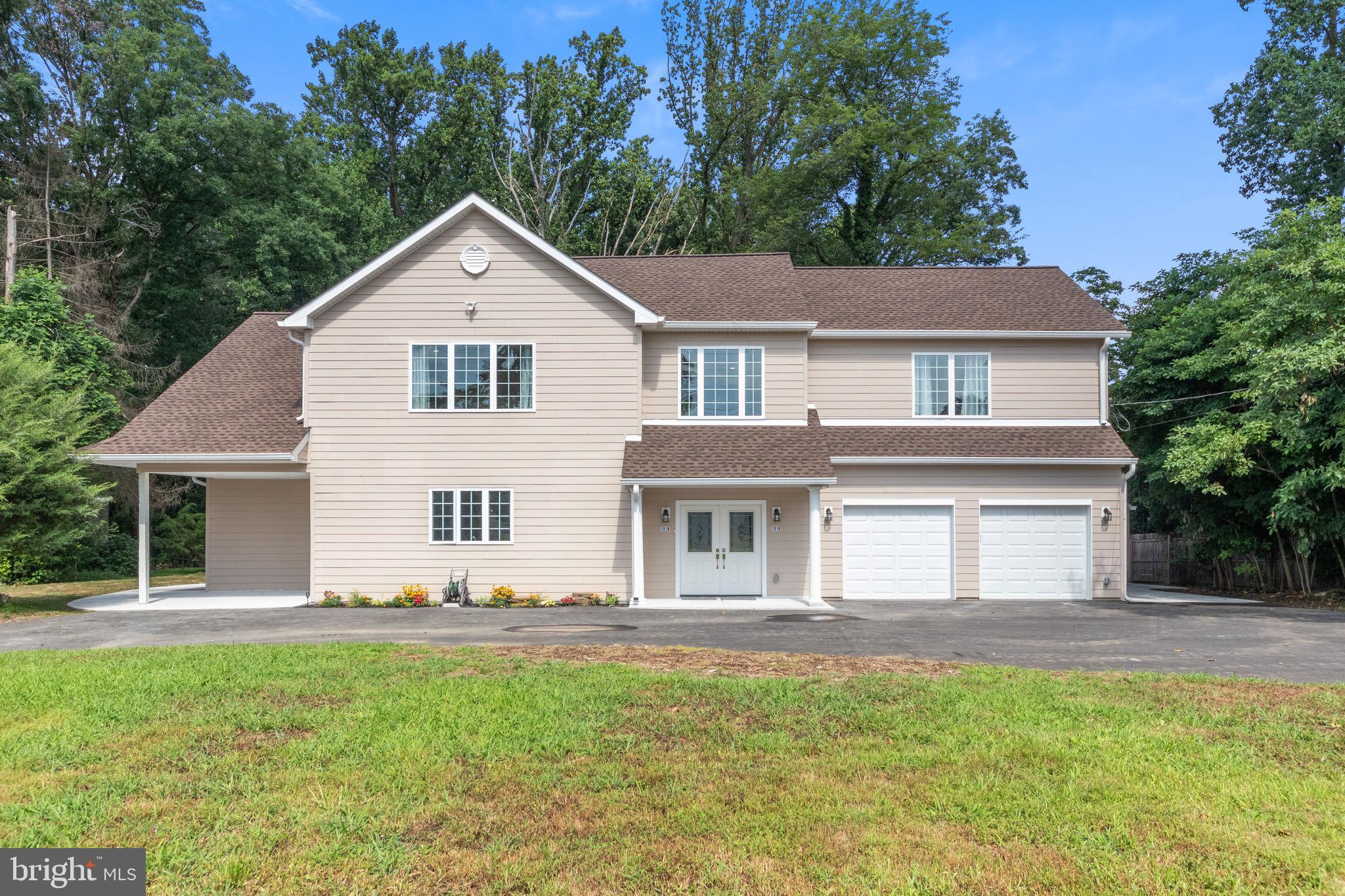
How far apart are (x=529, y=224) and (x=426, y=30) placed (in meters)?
12.1

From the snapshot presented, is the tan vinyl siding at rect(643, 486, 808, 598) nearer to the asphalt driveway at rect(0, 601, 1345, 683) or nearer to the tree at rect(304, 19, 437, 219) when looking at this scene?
the asphalt driveway at rect(0, 601, 1345, 683)

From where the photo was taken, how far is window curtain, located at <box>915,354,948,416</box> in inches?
757

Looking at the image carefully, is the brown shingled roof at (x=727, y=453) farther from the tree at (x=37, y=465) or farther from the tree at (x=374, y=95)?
the tree at (x=374, y=95)

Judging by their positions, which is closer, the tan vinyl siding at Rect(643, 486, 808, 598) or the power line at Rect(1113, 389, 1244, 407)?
the tan vinyl siding at Rect(643, 486, 808, 598)

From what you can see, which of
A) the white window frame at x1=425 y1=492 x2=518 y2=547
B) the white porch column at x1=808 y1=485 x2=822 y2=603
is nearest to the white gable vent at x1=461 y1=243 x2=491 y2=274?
the white window frame at x1=425 y1=492 x2=518 y2=547

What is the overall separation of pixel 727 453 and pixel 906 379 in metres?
Result: 4.81

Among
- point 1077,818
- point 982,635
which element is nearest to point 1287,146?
point 982,635

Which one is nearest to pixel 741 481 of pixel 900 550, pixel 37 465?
pixel 900 550

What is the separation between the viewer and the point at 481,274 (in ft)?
57.6

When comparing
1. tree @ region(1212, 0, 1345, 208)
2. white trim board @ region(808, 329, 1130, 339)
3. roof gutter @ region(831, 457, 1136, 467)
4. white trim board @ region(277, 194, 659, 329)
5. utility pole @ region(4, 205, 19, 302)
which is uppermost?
tree @ region(1212, 0, 1345, 208)

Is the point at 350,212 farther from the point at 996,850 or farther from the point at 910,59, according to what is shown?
the point at 996,850

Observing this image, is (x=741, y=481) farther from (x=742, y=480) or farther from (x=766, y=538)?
(x=766, y=538)

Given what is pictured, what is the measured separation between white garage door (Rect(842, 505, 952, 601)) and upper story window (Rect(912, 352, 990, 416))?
7.82ft

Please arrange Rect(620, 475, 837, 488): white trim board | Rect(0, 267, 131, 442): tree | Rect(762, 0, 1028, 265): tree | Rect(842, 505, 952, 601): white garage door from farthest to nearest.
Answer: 1. Rect(762, 0, 1028, 265): tree
2. Rect(0, 267, 131, 442): tree
3. Rect(842, 505, 952, 601): white garage door
4. Rect(620, 475, 837, 488): white trim board
